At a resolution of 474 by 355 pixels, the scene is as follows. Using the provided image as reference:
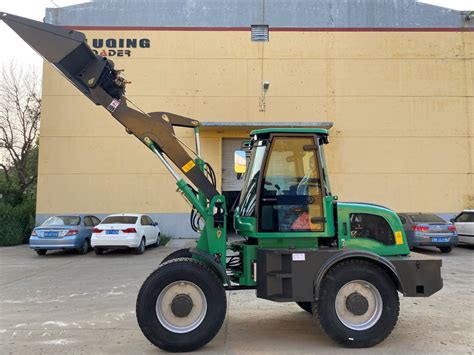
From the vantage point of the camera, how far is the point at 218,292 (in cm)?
492

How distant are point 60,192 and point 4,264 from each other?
19.5 ft

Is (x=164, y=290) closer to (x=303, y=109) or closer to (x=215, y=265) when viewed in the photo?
(x=215, y=265)

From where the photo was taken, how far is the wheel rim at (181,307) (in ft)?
16.0

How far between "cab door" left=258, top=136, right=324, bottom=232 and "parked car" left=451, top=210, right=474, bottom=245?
39.0ft

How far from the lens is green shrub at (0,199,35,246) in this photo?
1689 cm

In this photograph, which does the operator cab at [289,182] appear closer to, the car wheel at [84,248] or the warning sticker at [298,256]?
the warning sticker at [298,256]

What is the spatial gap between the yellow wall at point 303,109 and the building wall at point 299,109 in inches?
1.8

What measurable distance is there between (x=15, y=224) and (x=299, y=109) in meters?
13.4

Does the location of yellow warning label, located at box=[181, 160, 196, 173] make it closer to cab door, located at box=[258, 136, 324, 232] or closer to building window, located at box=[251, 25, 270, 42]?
cab door, located at box=[258, 136, 324, 232]

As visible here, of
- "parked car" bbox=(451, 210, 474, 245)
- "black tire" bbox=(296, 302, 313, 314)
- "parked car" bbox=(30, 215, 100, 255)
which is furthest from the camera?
"parked car" bbox=(451, 210, 474, 245)

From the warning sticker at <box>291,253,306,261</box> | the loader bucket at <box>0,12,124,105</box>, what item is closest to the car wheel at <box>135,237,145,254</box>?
the loader bucket at <box>0,12,124,105</box>

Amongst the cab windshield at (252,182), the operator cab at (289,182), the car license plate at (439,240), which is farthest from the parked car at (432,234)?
the cab windshield at (252,182)

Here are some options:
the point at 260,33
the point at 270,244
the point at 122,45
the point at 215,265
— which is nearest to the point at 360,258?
the point at 270,244

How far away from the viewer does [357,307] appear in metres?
5.02
